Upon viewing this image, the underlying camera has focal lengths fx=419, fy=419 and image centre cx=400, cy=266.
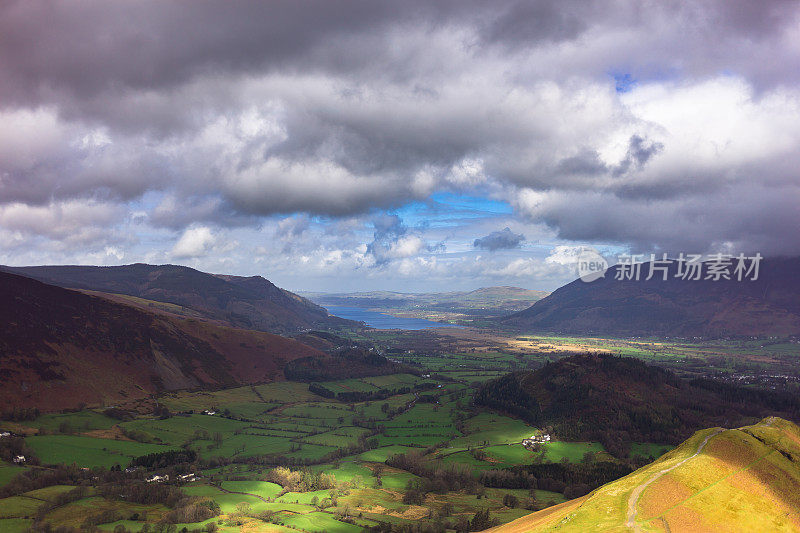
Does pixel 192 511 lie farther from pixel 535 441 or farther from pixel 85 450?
pixel 535 441

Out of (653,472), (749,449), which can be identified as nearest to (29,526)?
(653,472)

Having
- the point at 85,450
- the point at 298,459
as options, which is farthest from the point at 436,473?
the point at 85,450

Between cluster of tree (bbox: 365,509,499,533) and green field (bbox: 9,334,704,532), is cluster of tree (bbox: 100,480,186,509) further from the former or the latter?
cluster of tree (bbox: 365,509,499,533)

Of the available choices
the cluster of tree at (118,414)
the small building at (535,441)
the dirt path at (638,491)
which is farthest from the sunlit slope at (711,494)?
the cluster of tree at (118,414)

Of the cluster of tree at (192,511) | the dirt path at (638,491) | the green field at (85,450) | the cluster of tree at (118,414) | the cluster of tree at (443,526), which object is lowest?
the cluster of tree at (118,414)

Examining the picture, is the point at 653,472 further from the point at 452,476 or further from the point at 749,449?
the point at 452,476

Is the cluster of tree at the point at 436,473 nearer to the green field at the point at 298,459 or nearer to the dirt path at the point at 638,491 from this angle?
the green field at the point at 298,459
